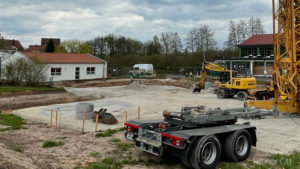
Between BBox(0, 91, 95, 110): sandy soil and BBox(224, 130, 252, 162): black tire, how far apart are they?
16900 millimetres

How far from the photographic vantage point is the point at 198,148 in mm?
6746

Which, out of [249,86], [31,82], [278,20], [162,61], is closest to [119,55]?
[162,61]

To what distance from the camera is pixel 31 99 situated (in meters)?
22.9

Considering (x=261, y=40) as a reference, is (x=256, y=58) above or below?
below

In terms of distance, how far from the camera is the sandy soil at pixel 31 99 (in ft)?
67.8

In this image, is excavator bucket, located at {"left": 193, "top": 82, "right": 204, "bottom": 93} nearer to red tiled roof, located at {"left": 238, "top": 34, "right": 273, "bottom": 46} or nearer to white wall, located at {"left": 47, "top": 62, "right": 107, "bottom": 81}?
white wall, located at {"left": 47, "top": 62, "right": 107, "bottom": 81}

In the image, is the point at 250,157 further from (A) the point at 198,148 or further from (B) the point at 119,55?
(B) the point at 119,55

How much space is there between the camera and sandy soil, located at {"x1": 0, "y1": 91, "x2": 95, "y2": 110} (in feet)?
67.8

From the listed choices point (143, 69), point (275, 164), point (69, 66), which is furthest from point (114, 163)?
point (143, 69)

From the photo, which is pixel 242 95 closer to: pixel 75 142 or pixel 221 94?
pixel 221 94

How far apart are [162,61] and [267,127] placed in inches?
2025

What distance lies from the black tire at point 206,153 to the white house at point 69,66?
30.9 m

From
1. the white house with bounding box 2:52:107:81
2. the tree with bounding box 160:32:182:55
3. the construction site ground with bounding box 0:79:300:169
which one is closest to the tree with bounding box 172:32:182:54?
the tree with bounding box 160:32:182:55

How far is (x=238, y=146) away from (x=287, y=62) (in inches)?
336
